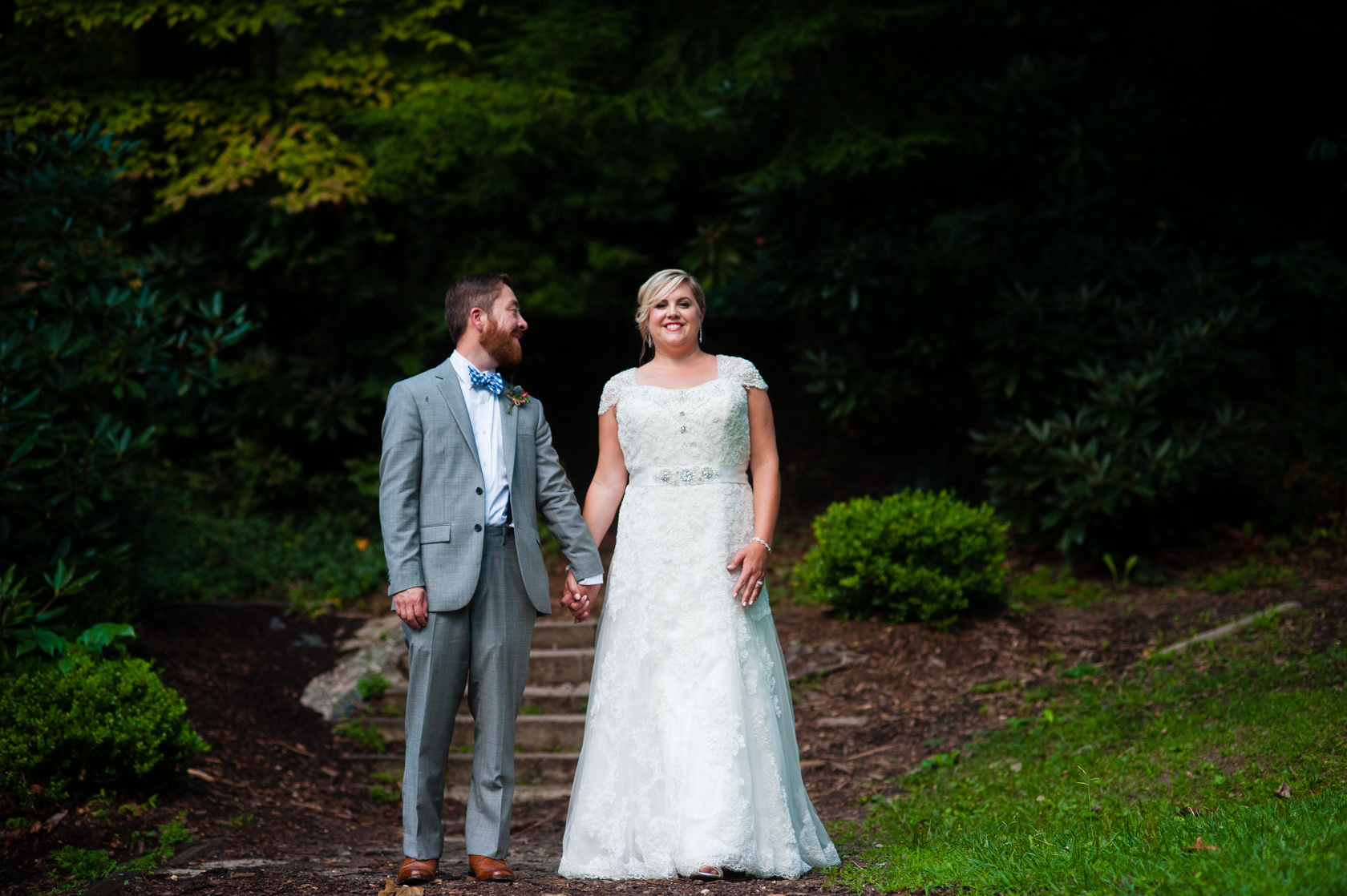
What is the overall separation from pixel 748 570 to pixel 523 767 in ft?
8.40

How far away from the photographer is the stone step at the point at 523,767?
5828mm

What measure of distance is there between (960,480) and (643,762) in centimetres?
661

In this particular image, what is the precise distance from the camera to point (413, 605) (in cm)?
365

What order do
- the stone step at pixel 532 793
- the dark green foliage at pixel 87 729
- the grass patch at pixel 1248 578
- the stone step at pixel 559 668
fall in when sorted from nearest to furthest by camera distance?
the dark green foliage at pixel 87 729 < the stone step at pixel 532 793 < the stone step at pixel 559 668 < the grass patch at pixel 1248 578

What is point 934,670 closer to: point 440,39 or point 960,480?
point 960,480

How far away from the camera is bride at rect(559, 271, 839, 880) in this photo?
3715 millimetres

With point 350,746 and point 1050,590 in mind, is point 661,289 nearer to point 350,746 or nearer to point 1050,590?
point 350,746

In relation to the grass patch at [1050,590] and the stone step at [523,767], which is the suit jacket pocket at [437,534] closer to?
the stone step at [523,767]

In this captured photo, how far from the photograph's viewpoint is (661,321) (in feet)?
13.5

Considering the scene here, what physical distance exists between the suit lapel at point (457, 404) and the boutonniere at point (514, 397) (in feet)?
0.55

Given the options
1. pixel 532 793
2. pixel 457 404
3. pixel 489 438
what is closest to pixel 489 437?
pixel 489 438

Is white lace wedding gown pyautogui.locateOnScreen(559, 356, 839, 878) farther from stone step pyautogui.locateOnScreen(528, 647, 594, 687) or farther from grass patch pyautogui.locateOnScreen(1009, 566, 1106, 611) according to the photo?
grass patch pyautogui.locateOnScreen(1009, 566, 1106, 611)

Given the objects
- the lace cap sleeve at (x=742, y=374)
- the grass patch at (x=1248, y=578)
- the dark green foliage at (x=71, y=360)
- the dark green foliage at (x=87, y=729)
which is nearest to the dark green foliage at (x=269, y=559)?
the dark green foliage at (x=71, y=360)

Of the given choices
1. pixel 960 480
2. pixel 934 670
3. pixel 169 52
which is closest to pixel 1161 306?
pixel 960 480
